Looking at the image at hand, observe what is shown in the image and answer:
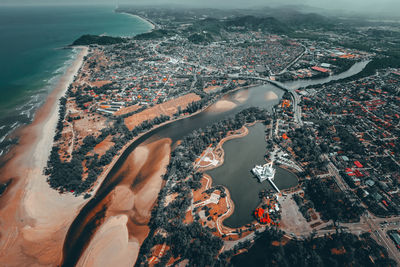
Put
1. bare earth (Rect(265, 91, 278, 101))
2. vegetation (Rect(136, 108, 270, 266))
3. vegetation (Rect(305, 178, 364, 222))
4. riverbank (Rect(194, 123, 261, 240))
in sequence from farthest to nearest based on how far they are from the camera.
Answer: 1. bare earth (Rect(265, 91, 278, 101))
2. vegetation (Rect(305, 178, 364, 222))
3. riverbank (Rect(194, 123, 261, 240))
4. vegetation (Rect(136, 108, 270, 266))

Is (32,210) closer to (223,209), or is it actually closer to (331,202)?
(223,209)

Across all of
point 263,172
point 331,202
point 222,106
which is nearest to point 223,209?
point 263,172

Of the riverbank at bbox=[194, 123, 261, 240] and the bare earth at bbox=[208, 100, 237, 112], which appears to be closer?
the riverbank at bbox=[194, 123, 261, 240]

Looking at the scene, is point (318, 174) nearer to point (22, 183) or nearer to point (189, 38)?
point (22, 183)

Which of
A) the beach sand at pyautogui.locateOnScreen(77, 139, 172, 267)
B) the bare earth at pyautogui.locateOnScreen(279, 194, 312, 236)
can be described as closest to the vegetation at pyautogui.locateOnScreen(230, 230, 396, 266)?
the bare earth at pyautogui.locateOnScreen(279, 194, 312, 236)

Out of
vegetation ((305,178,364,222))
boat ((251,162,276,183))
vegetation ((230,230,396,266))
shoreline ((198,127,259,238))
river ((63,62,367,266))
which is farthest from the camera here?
boat ((251,162,276,183))

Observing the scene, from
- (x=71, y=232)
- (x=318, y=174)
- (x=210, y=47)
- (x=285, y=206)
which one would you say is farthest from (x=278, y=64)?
(x=71, y=232)

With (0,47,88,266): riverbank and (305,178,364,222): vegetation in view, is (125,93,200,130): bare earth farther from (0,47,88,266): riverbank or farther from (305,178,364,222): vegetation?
(305,178,364,222): vegetation

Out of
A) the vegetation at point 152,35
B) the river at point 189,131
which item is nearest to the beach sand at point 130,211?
the river at point 189,131
